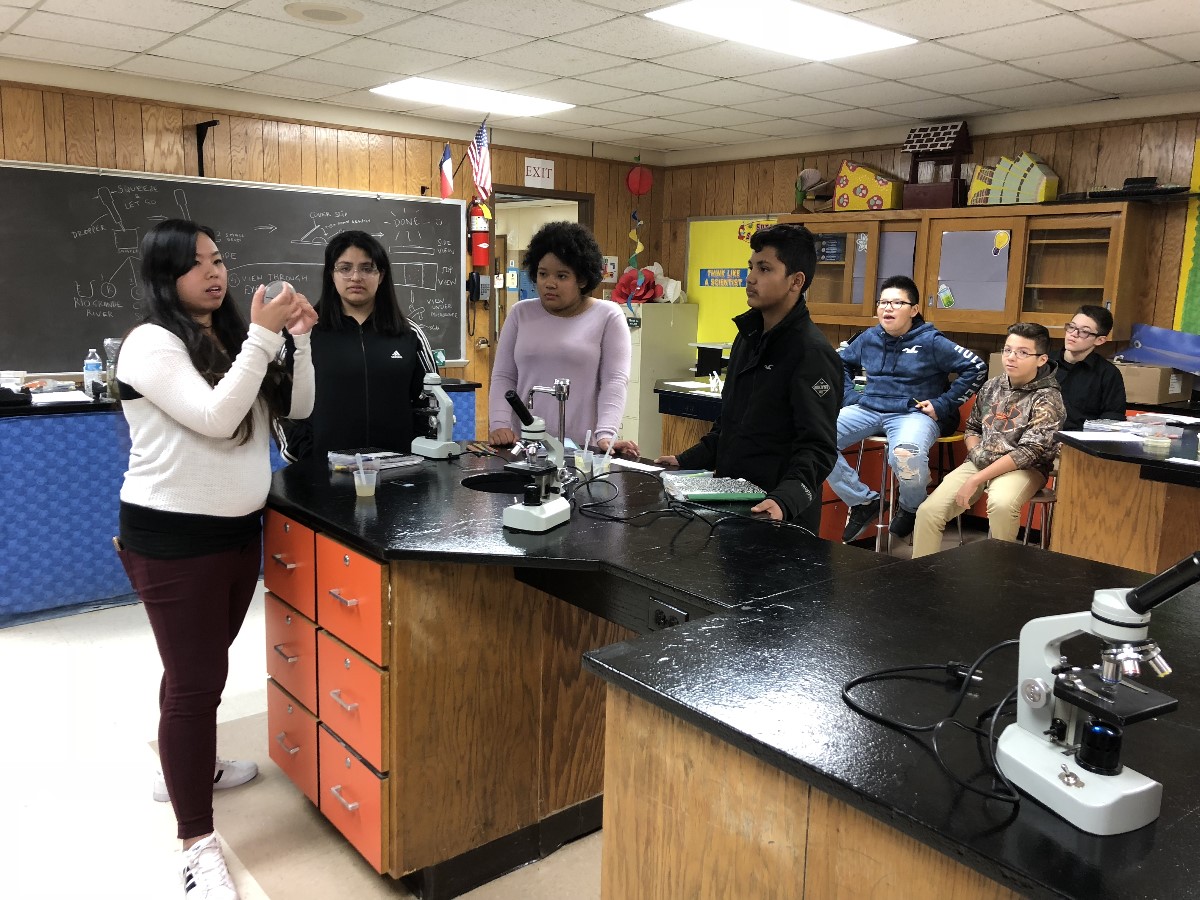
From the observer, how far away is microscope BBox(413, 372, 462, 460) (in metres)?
2.81

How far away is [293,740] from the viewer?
2477mm

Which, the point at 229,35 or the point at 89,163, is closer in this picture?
the point at 229,35

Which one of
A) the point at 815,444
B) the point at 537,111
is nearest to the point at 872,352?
the point at 537,111

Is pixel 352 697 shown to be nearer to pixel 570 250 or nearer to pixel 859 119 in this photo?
pixel 570 250

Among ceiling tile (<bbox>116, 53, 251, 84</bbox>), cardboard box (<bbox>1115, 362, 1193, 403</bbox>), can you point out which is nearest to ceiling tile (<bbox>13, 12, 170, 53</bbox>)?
ceiling tile (<bbox>116, 53, 251, 84</bbox>)

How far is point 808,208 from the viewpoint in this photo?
6227mm

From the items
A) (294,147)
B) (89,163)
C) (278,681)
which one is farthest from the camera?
(294,147)

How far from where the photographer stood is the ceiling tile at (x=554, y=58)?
161 inches

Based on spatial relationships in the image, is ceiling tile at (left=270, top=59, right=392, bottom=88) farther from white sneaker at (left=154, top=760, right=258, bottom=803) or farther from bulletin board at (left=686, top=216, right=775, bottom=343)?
white sneaker at (left=154, top=760, right=258, bottom=803)

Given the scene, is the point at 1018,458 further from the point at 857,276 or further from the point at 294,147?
the point at 294,147

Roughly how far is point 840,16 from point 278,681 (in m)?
3.12


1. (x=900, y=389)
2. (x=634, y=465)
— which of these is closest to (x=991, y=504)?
(x=900, y=389)

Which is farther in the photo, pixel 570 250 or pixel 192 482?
pixel 570 250

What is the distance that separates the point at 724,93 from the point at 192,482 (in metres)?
3.91
